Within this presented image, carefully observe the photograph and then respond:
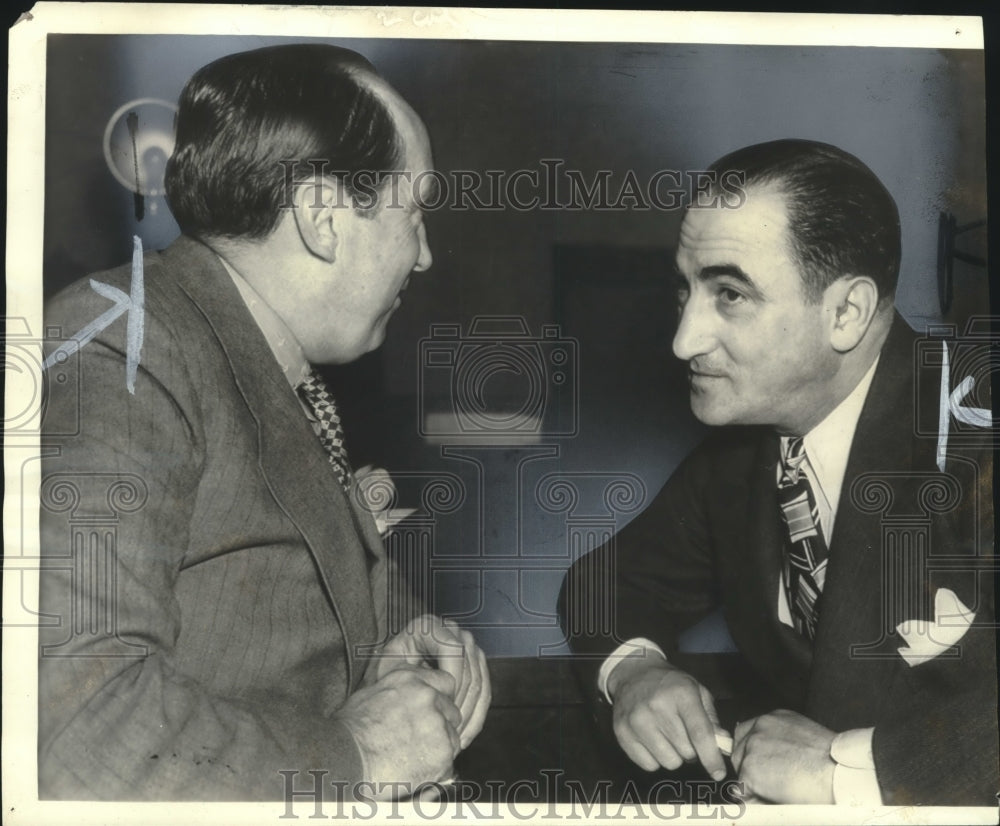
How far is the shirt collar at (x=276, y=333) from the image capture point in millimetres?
3375

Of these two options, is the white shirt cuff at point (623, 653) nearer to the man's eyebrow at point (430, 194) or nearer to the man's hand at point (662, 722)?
the man's hand at point (662, 722)

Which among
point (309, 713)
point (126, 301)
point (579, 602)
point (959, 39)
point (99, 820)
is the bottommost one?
point (99, 820)

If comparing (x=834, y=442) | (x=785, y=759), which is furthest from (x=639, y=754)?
(x=834, y=442)

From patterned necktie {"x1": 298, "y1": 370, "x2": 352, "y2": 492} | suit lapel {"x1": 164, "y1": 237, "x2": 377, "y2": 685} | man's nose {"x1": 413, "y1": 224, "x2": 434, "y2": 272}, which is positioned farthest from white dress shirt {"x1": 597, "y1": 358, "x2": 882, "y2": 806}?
man's nose {"x1": 413, "y1": 224, "x2": 434, "y2": 272}

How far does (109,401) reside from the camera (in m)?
3.29

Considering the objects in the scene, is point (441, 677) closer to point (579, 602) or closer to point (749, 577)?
point (579, 602)

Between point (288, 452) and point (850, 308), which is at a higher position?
point (850, 308)

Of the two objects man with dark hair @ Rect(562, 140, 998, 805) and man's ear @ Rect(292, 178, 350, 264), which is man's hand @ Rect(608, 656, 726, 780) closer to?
man with dark hair @ Rect(562, 140, 998, 805)

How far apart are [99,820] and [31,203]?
5.19 feet

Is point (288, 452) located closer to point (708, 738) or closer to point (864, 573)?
point (708, 738)

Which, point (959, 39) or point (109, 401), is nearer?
point (109, 401)

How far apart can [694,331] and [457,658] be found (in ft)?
3.46

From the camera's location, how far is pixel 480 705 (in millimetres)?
3457

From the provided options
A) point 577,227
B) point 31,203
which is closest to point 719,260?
point 577,227
